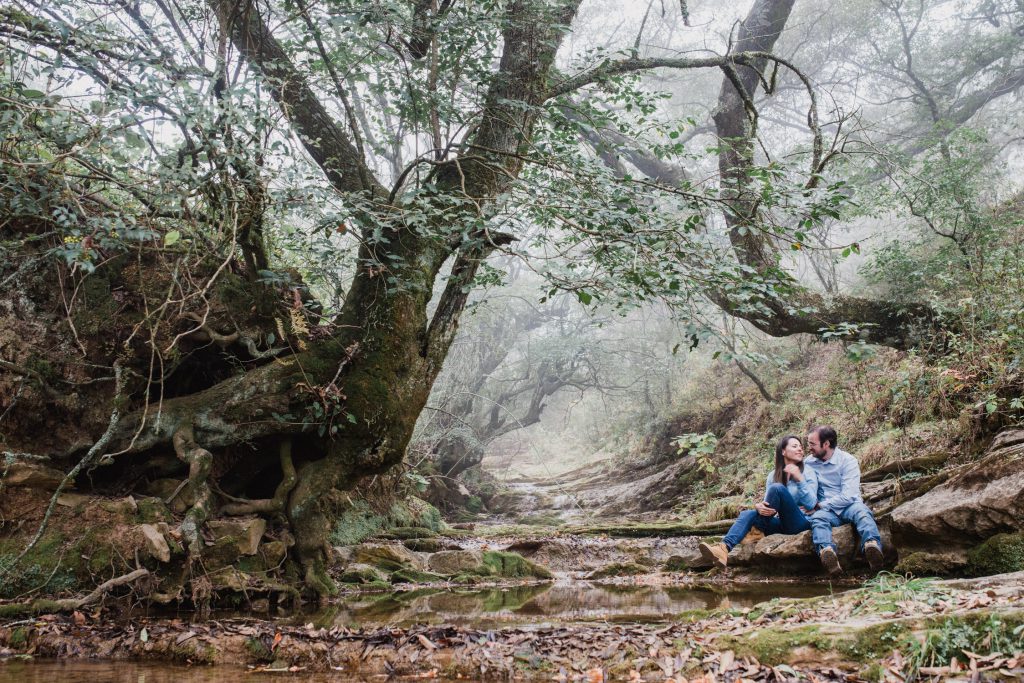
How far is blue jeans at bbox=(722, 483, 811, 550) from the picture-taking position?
6172mm

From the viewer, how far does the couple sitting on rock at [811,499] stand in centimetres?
559

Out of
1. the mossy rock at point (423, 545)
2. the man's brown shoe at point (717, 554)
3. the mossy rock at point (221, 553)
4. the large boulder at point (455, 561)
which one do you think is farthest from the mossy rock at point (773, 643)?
the mossy rock at point (423, 545)

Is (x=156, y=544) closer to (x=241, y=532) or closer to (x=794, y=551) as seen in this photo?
(x=241, y=532)

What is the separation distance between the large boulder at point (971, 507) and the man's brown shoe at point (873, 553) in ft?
0.81

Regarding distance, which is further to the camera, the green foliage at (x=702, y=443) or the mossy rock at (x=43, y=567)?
the green foliage at (x=702, y=443)

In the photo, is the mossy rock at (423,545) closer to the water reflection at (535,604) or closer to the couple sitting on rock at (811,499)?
the water reflection at (535,604)

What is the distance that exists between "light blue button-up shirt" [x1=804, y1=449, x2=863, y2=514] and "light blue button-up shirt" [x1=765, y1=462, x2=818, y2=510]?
57 mm

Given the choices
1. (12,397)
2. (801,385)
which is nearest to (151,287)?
(12,397)

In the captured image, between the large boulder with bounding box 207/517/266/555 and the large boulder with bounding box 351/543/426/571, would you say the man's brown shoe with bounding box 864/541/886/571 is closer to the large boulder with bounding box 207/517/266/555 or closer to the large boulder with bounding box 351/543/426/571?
the large boulder with bounding box 351/543/426/571

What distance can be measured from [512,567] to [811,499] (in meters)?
3.37

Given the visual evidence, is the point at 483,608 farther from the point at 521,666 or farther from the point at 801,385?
the point at 801,385

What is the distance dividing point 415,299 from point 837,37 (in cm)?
1784

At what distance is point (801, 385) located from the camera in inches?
550

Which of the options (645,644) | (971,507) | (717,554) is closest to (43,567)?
(645,644)
